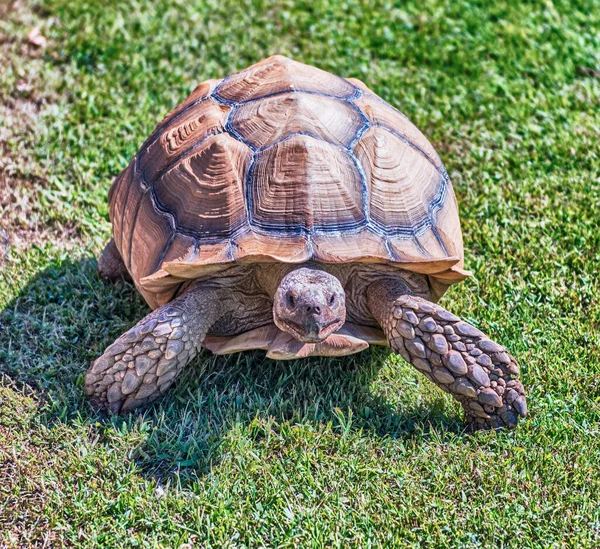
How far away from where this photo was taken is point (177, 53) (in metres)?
5.68

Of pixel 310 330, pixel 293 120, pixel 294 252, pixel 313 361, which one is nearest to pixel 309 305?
pixel 310 330

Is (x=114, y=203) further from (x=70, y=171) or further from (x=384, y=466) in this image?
(x=384, y=466)

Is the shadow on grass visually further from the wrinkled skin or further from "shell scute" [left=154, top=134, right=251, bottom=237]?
"shell scute" [left=154, top=134, right=251, bottom=237]

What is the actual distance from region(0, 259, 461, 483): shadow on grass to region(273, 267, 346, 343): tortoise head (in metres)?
0.45

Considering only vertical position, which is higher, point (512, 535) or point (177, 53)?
point (177, 53)

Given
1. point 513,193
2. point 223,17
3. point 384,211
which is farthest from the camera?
point 223,17

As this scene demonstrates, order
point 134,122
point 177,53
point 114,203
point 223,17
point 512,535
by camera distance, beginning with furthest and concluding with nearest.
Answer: point 223,17
point 177,53
point 134,122
point 114,203
point 512,535

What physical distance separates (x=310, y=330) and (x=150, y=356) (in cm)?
70

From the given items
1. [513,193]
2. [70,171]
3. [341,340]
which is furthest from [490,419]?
[70,171]

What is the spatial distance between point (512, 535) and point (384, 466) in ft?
1.74

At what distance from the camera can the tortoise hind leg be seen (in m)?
4.03

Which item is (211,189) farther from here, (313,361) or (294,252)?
(313,361)

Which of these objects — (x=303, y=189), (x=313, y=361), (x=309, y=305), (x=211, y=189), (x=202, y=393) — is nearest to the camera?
(x=309, y=305)

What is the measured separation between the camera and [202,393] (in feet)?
11.2
